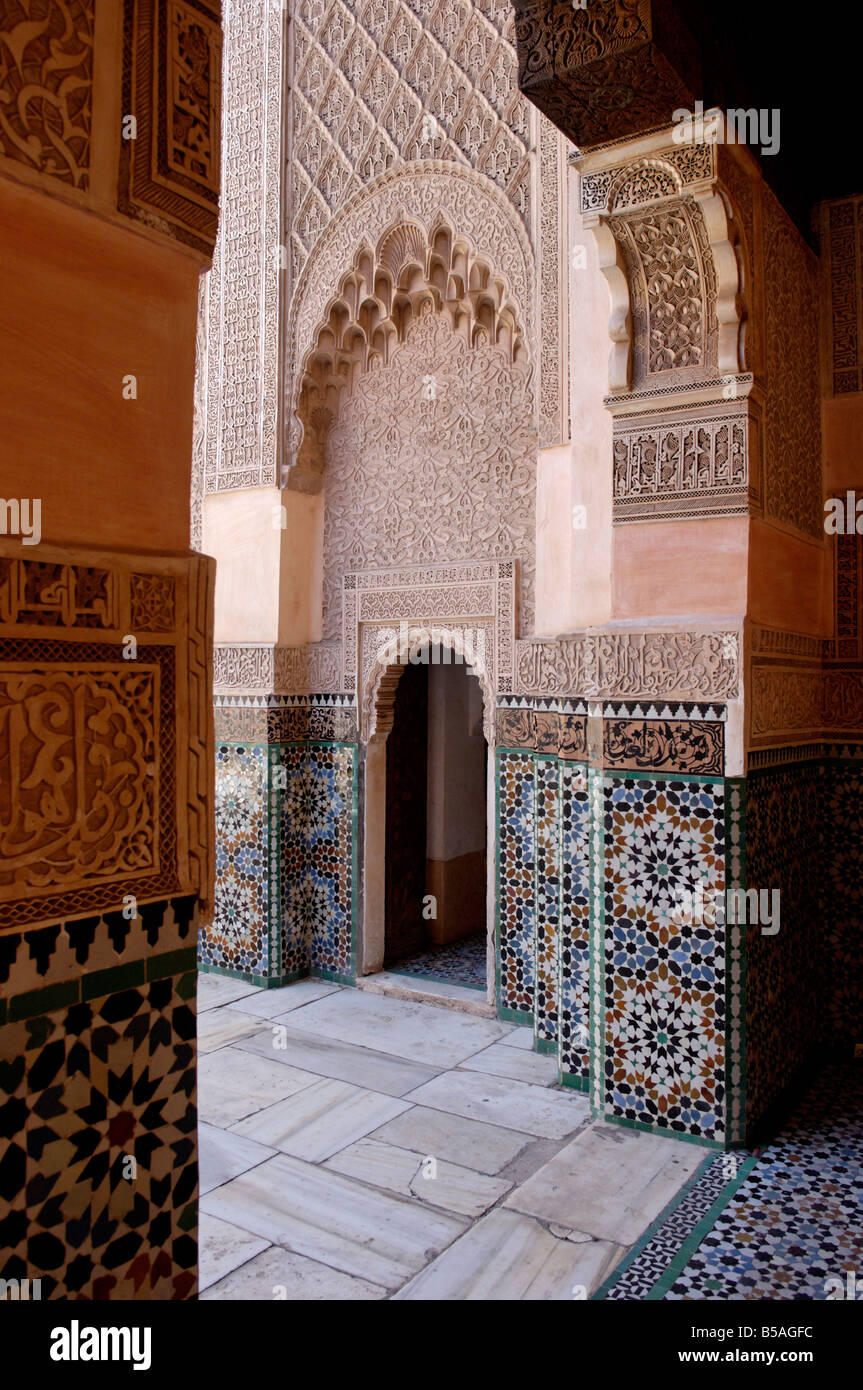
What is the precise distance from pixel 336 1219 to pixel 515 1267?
1.50 feet

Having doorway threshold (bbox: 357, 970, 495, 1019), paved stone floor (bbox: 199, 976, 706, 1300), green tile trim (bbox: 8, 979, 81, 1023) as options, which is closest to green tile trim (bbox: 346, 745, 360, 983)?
doorway threshold (bbox: 357, 970, 495, 1019)

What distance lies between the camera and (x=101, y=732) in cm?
93

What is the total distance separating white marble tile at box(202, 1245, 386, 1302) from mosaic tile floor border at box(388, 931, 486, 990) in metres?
1.99

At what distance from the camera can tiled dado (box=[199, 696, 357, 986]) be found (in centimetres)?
408

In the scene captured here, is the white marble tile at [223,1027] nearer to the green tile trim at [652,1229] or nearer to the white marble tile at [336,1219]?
the white marble tile at [336,1219]

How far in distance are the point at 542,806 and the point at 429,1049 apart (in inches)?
36.5

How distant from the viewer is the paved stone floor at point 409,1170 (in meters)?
1.95

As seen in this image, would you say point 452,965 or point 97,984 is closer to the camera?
point 97,984

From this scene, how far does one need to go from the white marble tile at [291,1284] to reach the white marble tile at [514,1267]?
10 cm

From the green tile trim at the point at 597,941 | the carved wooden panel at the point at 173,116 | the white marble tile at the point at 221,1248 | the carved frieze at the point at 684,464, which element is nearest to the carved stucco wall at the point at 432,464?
the carved frieze at the point at 684,464

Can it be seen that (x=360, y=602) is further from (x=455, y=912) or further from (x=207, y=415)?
(x=455, y=912)

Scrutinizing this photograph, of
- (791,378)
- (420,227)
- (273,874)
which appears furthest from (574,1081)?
(420,227)

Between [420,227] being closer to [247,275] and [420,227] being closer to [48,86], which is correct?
[247,275]
